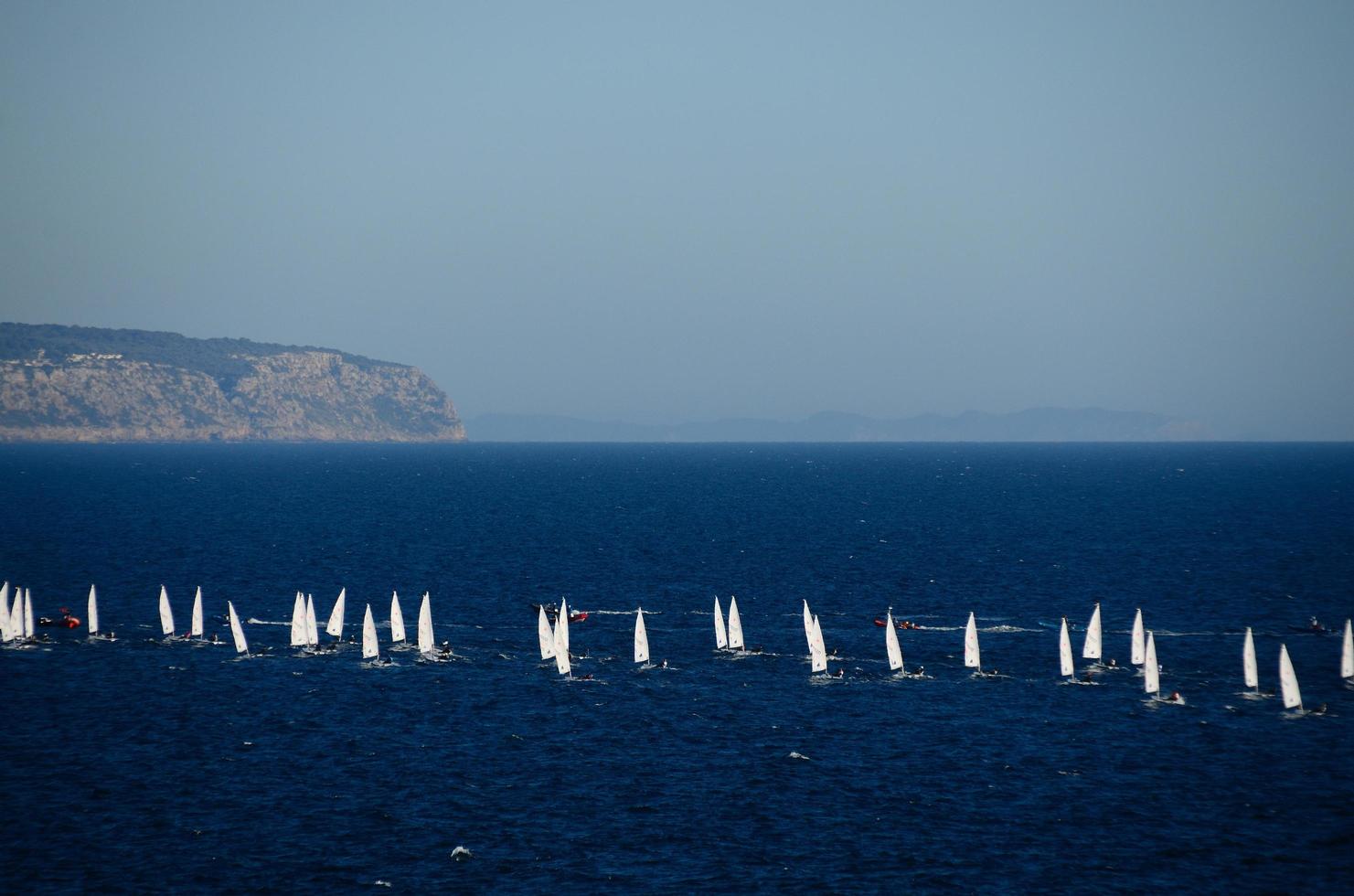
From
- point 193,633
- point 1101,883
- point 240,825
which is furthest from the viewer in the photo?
point 193,633

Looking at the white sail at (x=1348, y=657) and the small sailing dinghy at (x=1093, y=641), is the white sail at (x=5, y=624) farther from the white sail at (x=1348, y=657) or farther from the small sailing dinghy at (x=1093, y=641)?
the white sail at (x=1348, y=657)

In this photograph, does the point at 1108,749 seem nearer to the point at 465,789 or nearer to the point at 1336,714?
the point at 1336,714

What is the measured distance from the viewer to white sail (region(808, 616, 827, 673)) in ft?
306

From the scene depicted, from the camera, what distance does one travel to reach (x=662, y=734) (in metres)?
77.3

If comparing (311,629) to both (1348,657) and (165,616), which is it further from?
(1348,657)

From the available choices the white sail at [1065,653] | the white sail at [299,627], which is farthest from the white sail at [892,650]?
the white sail at [299,627]

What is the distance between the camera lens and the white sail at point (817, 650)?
306 feet

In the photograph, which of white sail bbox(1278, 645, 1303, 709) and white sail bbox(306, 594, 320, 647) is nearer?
white sail bbox(1278, 645, 1303, 709)

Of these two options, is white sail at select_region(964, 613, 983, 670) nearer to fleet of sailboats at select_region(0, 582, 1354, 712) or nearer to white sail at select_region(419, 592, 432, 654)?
fleet of sailboats at select_region(0, 582, 1354, 712)

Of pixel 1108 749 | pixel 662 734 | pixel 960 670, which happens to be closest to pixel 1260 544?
pixel 960 670

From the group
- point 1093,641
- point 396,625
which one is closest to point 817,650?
point 1093,641

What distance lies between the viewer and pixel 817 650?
306 ft

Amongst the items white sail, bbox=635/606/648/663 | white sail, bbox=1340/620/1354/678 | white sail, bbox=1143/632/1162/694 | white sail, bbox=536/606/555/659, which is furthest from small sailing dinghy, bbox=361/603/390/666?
white sail, bbox=1340/620/1354/678

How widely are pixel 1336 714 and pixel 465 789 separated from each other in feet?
175
